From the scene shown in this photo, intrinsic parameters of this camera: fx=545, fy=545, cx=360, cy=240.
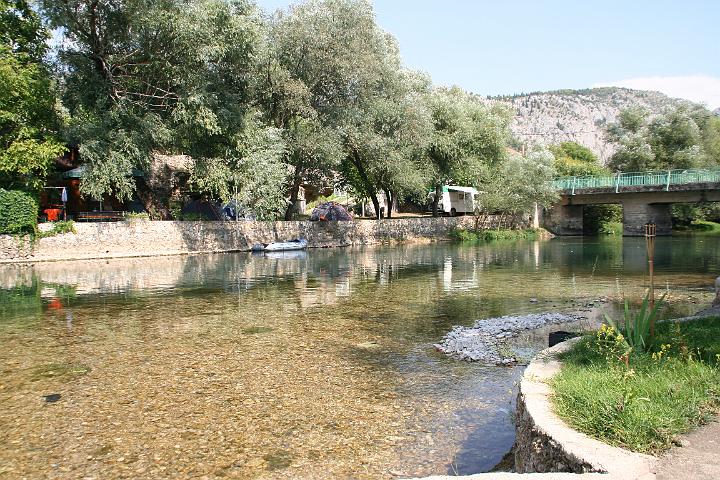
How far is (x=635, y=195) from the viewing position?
5094 centimetres

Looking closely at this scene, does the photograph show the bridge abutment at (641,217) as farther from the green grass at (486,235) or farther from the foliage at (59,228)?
the foliage at (59,228)

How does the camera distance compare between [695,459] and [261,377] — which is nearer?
[695,459]

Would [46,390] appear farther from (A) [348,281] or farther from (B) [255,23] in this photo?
(B) [255,23]

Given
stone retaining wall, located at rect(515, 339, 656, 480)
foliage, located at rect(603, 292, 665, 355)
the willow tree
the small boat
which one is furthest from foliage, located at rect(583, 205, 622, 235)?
stone retaining wall, located at rect(515, 339, 656, 480)

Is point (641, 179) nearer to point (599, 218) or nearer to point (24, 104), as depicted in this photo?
point (599, 218)

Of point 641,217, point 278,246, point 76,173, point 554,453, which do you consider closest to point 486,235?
point 641,217

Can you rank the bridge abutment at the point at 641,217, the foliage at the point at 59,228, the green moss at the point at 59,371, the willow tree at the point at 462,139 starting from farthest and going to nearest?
the bridge abutment at the point at 641,217 → the willow tree at the point at 462,139 → the foliage at the point at 59,228 → the green moss at the point at 59,371

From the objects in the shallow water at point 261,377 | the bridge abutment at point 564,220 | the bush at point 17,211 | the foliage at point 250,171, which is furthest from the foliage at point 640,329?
the bridge abutment at point 564,220

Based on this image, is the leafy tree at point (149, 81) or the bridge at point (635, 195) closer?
the leafy tree at point (149, 81)

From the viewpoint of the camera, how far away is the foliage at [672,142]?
55438mm

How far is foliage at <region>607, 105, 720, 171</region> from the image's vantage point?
5544 cm

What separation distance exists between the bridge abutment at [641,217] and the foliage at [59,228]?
157 feet

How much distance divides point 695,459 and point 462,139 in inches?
1754

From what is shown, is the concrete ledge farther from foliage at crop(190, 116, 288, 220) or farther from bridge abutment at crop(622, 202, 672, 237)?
bridge abutment at crop(622, 202, 672, 237)
